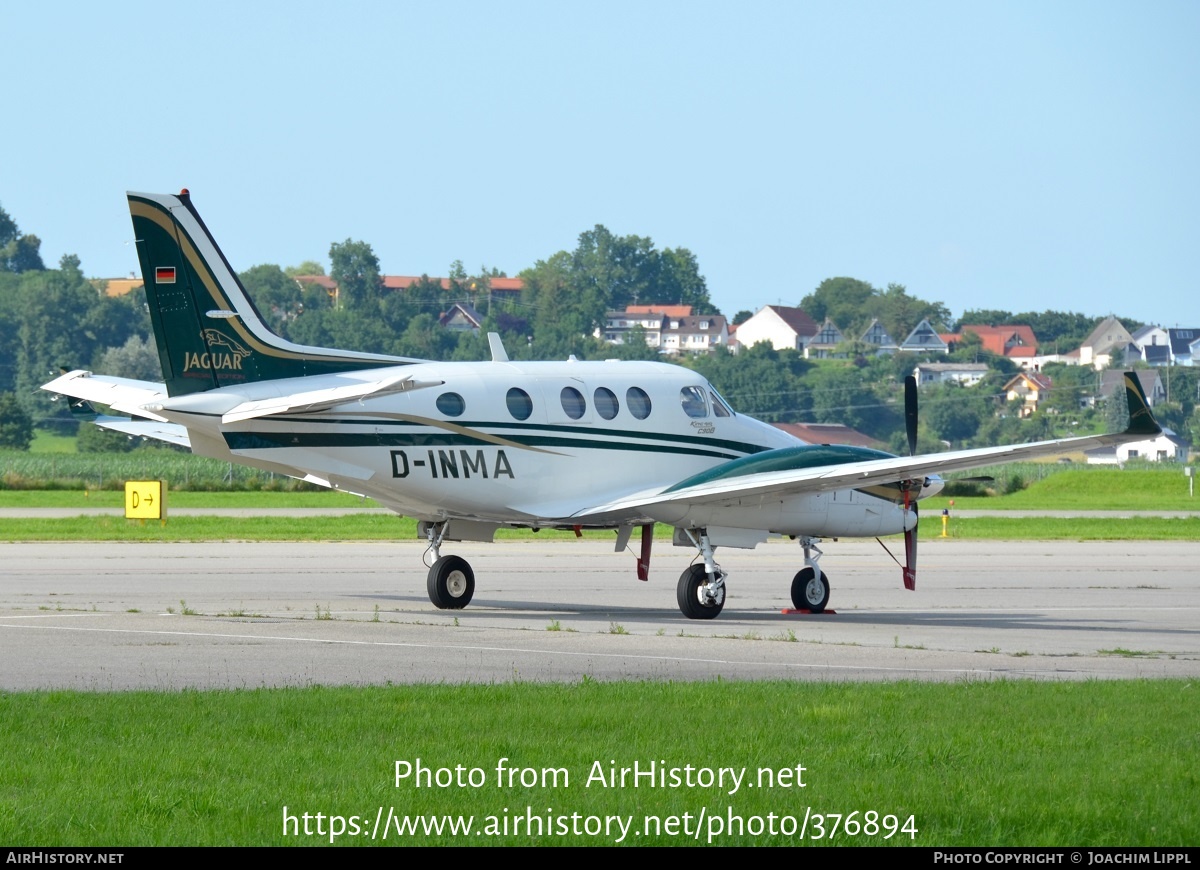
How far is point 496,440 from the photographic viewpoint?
2252 cm

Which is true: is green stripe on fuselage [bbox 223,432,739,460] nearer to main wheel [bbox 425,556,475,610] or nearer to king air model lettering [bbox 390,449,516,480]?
king air model lettering [bbox 390,449,516,480]

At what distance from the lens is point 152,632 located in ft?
65.0

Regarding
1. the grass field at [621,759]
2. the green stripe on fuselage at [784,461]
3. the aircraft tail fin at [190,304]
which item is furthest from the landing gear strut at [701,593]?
the grass field at [621,759]

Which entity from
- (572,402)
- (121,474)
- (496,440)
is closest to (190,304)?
(496,440)

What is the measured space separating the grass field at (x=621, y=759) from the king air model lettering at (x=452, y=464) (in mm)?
7622

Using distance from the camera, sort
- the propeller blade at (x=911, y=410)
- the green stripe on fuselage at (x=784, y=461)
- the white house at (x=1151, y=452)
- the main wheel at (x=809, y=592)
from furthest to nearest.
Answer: the white house at (x=1151, y=452)
the propeller blade at (x=911, y=410)
the main wheel at (x=809, y=592)
the green stripe on fuselage at (x=784, y=461)

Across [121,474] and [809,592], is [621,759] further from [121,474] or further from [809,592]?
[121,474]

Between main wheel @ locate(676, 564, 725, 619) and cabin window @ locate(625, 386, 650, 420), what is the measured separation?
2688 mm

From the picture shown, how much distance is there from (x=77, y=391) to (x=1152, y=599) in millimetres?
17522

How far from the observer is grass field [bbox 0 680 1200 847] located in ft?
30.2

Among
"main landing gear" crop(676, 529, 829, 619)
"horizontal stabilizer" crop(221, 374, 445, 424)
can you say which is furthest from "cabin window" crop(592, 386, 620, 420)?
"horizontal stabilizer" crop(221, 374, 445, 424)

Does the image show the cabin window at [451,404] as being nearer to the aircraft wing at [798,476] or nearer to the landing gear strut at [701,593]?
the aircraft wing at [798,476]

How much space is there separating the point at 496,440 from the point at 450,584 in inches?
94.9

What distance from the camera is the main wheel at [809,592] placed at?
77.9 feet
